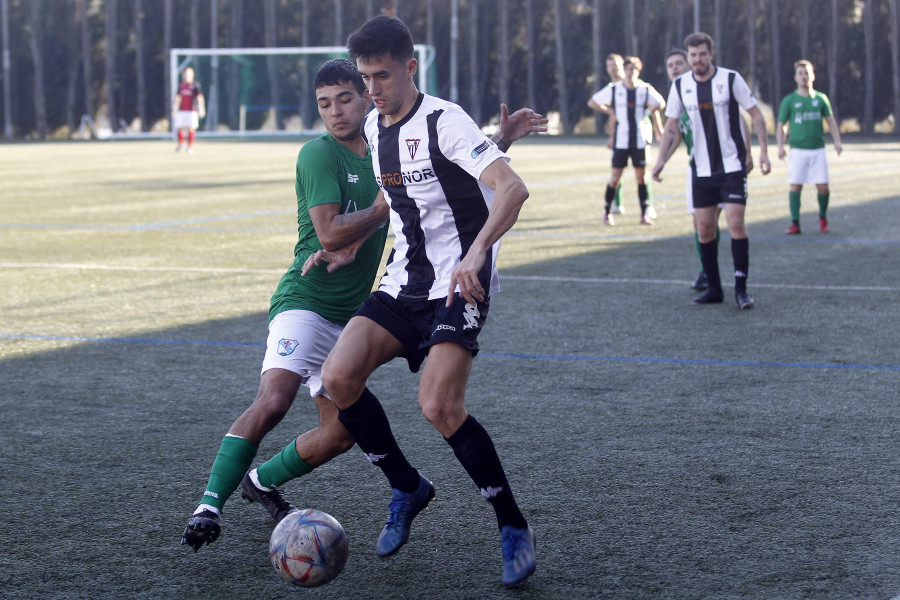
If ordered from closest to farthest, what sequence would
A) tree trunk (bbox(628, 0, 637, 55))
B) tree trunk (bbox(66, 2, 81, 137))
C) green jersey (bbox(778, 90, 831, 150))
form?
green jersey (bbox(778, 90, 831, 150)) → tree trunk (bbox(628, 0, 637, 55)) → tree trunk (bbox(66, 2, 81, 137))

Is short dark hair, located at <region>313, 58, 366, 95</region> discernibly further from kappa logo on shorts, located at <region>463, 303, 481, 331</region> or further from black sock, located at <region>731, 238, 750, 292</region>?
black sock, located at <region>731, 238, 750, 292</region>

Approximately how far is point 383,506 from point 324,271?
931 mm

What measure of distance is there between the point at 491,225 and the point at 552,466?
1595 millimetres

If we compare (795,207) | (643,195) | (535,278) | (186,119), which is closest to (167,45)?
(186,119)

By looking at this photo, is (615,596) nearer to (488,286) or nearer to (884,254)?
(488,286)

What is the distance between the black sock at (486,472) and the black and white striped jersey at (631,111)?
11.9 m

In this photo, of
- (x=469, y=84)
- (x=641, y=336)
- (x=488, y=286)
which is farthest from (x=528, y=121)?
(x=469, y=84)

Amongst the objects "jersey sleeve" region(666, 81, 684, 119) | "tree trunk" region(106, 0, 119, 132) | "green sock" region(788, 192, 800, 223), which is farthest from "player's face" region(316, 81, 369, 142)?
"tree trunk" region(106, 0, 119, 132)

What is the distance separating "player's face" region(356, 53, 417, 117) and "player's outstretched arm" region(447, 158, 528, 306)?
0.41 meters

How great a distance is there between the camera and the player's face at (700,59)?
9258 millimetres

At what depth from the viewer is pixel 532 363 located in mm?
7125

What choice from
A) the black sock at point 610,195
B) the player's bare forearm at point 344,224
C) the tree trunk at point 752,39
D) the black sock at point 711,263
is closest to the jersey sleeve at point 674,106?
the black sock at point 711,263

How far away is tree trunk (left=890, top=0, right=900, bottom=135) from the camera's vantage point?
44469 mm

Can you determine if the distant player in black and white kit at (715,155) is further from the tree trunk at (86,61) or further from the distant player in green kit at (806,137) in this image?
the tree trunk at (86,61)
